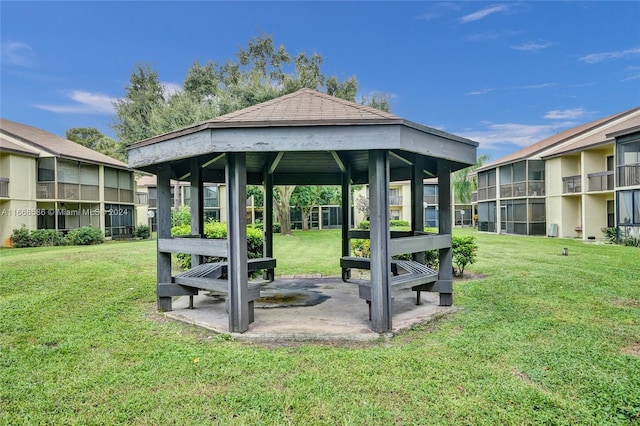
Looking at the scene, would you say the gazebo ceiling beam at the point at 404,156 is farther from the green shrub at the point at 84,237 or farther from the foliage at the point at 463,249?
the green shrub at the point at 84,237

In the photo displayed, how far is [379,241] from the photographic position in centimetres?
446

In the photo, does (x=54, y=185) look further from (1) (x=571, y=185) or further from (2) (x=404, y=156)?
(1) (x=571, y=185)

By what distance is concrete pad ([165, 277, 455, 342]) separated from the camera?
4.46m

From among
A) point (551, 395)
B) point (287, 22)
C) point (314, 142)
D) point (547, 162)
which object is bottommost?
point (551, 395)

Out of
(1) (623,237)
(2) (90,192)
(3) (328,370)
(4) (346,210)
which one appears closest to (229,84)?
(2) (90,192)

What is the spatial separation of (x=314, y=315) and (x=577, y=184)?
73.6 ft

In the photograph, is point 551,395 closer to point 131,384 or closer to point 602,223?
point 131,384

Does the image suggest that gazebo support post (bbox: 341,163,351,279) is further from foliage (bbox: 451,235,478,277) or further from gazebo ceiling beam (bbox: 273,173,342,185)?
foliage (bbox: 451,235,478,277)

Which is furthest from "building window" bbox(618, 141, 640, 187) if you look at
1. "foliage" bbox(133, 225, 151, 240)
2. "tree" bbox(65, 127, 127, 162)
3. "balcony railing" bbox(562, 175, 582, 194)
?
"tree" bbox(65, 127, 127, 162)

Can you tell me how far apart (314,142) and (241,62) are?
25.1 m

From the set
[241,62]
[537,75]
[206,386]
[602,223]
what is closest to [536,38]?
[537,75]

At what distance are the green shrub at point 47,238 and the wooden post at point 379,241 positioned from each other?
67.1ft

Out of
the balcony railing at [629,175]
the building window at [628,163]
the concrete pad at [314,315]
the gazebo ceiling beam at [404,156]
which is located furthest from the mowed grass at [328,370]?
the building window at [628,163]

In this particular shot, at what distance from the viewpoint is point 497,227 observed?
28109 millimetres
